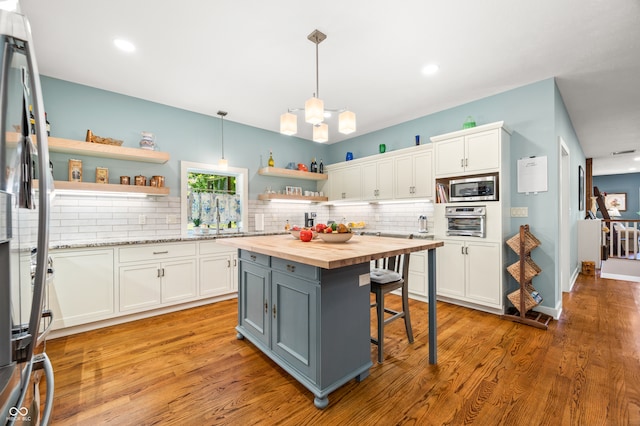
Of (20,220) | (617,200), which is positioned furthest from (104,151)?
(617,200)

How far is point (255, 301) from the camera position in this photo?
7.87 feet

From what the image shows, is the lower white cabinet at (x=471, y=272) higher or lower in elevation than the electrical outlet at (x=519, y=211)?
lower

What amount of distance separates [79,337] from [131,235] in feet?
4.05

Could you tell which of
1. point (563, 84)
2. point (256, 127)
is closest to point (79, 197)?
point (256, 127)

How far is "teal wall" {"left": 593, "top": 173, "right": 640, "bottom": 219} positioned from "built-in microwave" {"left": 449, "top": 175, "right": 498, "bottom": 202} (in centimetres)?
1098

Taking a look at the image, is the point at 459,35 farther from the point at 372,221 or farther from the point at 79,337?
the point at 79,337

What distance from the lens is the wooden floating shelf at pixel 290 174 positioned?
15.6 feet

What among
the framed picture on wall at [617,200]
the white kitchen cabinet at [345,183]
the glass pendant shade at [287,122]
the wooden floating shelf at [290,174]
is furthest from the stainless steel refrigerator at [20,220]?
the framed picture on wall at [617,200]

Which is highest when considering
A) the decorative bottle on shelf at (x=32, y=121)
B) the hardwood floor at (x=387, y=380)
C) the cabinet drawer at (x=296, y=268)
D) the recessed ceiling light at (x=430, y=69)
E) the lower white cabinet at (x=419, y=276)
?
the recessed ceiling light at (x=430, y=69)

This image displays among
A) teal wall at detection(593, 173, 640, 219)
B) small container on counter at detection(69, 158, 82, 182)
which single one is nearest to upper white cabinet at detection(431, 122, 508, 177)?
small container on counter at detection(69, 158, 82, 182)

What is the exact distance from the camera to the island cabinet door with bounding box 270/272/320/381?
1.79 meters

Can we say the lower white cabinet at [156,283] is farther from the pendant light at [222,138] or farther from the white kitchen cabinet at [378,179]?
the white kitchen cabinet at [378,179]

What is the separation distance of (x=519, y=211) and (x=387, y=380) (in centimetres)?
266

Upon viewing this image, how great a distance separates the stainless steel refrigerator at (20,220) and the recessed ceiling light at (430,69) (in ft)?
10.2
